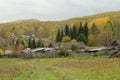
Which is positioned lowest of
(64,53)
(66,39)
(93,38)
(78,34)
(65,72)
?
(66,39)

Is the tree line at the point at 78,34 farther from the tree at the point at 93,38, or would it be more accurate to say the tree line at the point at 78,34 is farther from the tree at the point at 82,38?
the tree at the point at 93,38

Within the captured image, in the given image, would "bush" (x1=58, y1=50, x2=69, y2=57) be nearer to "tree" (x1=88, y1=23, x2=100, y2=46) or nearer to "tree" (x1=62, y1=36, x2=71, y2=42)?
"tree" (x1=88, y1=23, x2=100, y2=46)

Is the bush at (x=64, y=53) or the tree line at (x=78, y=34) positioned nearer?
the bush at (x=64, y=53)

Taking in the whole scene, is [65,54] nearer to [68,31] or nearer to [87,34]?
[87,34]

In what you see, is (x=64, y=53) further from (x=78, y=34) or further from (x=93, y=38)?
(x=78, y=34)

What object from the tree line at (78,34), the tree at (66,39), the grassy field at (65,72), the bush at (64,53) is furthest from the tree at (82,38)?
the grassy field at (65,72)

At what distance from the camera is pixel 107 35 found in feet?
441

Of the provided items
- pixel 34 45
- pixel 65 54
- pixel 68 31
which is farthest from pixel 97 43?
pixel 65 54

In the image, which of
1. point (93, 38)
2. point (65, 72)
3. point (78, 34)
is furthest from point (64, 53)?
point (65, 72)

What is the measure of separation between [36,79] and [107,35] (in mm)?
112471

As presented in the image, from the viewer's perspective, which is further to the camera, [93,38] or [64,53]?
[93,38]

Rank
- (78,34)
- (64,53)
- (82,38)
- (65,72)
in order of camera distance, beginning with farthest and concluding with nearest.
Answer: (78,34)
(82,38)
(64,53)
(65,72)

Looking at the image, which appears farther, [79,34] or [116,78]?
[79,34]

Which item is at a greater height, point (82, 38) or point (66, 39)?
point (82, 38)
